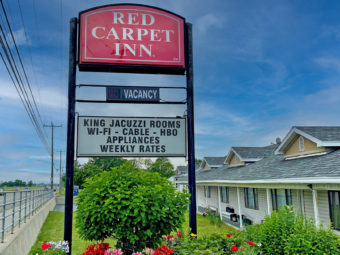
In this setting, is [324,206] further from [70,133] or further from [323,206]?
[70,133]

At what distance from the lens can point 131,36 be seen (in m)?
7.00

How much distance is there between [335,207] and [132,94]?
8853mm

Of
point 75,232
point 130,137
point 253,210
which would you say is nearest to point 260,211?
point 253,210

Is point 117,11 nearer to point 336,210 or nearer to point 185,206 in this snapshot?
point 185,206

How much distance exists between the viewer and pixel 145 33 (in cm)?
710

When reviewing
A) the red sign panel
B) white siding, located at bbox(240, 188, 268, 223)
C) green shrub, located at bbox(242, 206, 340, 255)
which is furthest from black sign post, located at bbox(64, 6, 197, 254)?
white siding, located at bbox(240, 188, 268, 223)

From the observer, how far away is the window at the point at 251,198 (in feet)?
57.9

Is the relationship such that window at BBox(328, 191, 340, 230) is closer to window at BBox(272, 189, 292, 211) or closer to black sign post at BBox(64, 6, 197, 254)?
window at BBox(272, 189, 292, 211)

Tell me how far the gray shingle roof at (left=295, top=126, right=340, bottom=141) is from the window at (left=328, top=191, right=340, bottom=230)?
10.5 feet

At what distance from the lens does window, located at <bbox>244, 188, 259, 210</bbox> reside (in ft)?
57.9

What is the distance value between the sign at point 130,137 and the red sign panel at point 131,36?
147 cm

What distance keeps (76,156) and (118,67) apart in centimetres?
233

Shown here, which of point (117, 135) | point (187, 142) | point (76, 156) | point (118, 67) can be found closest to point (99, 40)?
point (118, 67)

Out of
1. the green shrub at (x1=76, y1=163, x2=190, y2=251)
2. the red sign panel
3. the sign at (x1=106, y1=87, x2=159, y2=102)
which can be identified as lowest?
the green shrub at (x1=76, y1=163, x2=190, y2=251)
